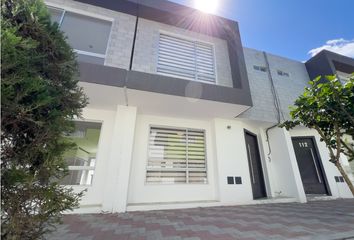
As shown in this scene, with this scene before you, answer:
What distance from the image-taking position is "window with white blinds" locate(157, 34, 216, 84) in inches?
219

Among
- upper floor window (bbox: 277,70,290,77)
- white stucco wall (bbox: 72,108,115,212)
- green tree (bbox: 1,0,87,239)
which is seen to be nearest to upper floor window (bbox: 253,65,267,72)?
upper floor window (bbox: 277,70,290,77)

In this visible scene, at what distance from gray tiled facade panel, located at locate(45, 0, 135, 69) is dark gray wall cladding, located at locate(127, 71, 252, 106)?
3.44 feet

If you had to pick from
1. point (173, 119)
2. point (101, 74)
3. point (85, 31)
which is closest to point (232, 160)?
point (173, 119)

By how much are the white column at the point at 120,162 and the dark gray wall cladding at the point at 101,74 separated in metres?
1.04

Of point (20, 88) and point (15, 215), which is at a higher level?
point (20, 88)

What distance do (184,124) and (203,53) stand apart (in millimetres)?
2788

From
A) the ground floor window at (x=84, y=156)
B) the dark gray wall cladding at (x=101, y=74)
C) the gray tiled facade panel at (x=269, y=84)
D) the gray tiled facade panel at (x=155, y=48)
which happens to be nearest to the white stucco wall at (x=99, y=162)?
the ground floor window at (x=84, y=156)

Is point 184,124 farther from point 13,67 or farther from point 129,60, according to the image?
point 13,67

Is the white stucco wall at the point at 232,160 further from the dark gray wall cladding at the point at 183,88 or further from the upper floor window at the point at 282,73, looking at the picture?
the upper floor window at the point at 282,73

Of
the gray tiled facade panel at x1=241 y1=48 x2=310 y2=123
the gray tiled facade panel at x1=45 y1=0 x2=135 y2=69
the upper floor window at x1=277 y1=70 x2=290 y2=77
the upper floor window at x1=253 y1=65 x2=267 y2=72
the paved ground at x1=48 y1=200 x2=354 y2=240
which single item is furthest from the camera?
the upper floor window at x1=277 y1=70 x2=290 y2=77

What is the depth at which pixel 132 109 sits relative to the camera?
4914mm

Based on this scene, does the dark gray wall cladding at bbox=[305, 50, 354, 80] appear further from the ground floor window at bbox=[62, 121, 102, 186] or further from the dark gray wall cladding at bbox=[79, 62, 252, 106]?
the ground floor window at bbox=[62, 121, 102, 186]

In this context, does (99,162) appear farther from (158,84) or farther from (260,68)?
(260,68)

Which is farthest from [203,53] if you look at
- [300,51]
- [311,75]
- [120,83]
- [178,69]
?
[311,75]
